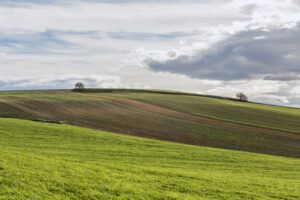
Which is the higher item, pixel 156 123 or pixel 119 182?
pixel 119 182

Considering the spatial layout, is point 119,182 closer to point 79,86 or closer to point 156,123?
point 156,123

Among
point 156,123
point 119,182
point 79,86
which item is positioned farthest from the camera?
point 79,86

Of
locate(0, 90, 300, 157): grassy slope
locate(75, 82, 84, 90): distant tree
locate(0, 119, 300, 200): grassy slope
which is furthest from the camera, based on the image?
A: locate(75, 82, 84, 90): distant tree

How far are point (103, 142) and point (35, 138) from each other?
7437mm

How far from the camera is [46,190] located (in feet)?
32.9

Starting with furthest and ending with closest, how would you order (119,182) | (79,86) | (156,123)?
(79,86) → (156,123) → (119,182)

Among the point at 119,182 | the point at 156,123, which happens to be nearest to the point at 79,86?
the point at 156,123

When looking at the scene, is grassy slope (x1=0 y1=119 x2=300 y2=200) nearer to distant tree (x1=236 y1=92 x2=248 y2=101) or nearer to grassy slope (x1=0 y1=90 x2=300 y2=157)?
grassy slope (x1=0 y1=90 x2=300 y2=157)

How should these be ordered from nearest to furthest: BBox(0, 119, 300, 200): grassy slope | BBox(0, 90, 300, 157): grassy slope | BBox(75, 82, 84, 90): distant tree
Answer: BBox(0, 119, 300, 200): grassy slope < BBox(0, 90, 300, 157): grassy slope < BBox(75, 82, 84, 90): distant tree

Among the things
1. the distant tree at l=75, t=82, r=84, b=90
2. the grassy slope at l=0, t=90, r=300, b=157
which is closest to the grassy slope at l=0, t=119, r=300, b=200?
the grassy slope at l=0, t=90, r=300, b=157

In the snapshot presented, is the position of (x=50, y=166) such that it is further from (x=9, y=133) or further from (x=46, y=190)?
(x=9, y=133)

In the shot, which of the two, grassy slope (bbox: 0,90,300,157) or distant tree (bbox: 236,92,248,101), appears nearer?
grassy slope (bbox: 0,90,300,157)

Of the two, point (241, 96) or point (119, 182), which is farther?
point (241, 96)

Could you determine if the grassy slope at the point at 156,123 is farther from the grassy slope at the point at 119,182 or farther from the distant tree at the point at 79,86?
the distant tree at the point at 79,86
